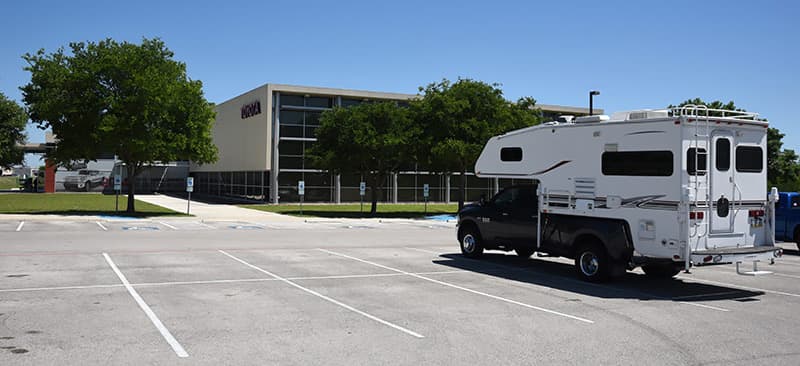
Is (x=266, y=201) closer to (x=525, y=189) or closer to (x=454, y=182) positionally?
(x=454, y=182)

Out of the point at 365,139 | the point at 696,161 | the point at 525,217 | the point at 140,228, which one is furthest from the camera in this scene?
the point at 365,139

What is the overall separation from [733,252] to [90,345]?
32.3ft

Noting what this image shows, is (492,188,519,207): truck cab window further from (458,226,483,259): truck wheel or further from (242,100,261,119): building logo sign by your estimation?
(242,100,261,119): building logo sign

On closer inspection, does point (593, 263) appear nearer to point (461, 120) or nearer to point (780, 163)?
point (461, 120)

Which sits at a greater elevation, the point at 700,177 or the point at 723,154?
the point at 723,154

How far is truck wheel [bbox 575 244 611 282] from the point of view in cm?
1230

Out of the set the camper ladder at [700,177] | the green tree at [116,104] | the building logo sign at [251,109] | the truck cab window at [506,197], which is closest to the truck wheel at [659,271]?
the camper ladder at [700,177]

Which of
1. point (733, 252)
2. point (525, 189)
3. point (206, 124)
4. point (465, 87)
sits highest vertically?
point (465, 87)

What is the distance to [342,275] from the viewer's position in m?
13.2

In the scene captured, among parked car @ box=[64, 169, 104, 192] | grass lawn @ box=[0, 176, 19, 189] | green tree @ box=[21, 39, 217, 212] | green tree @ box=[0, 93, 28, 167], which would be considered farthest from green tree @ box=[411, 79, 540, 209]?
grass lawn @ box=[0, 176, 19, 189]

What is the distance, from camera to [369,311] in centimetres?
951

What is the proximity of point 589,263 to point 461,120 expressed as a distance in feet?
87.4

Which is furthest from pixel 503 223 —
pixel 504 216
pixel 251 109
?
pixel 251 109

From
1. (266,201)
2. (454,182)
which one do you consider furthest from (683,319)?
(454,182)
